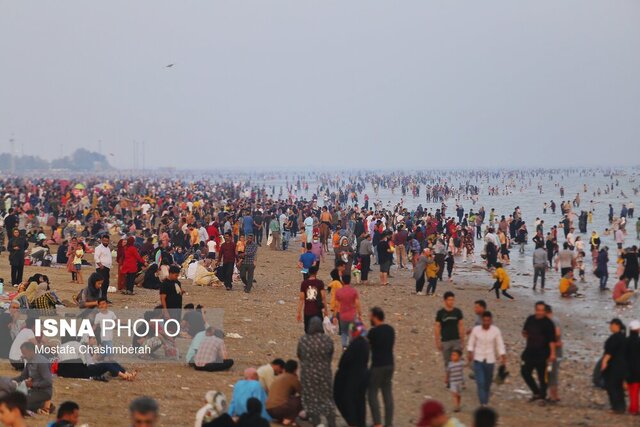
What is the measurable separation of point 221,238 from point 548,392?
14.2m

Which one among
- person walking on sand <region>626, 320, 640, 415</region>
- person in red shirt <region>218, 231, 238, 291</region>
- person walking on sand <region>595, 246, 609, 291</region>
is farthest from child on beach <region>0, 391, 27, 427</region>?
person walking on sand <region>595, 246, 609, 291</region>

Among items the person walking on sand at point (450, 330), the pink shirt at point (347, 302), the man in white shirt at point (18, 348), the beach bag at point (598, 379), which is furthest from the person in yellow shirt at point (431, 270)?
the man in white shirt at point (18, 348)

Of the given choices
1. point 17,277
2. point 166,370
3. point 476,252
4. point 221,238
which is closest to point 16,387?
point 166,370

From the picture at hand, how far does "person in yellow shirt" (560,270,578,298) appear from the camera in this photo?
20250mm

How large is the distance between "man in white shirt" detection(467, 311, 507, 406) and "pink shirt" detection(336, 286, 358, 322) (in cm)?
207

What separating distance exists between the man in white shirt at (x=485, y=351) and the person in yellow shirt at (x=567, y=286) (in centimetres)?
1135

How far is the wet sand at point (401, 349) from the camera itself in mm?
9672

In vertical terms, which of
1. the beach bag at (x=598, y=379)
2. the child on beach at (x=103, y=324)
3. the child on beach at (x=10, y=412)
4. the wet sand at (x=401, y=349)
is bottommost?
the wet sand at (x=401, y=349)

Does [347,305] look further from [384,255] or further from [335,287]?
[384,255]

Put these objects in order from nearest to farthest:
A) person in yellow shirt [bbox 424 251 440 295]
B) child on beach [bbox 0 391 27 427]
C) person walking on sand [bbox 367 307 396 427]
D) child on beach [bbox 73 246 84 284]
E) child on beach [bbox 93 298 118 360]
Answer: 1. child on beach [bbox 0 391 27 427]
2. person walking on sand [bbox 367 307 396 427]
3. child on beach [bbox 93 298 118 360]
4. child on beach [bbox 73 246 84 284]
5. person in yellow shirt [bbox 424 251 440 295]

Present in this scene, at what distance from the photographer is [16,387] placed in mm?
8352

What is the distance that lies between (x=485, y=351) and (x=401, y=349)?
14.2 feet

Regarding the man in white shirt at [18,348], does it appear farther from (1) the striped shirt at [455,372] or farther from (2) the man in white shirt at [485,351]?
(2) the man in white shirt at [485,351]

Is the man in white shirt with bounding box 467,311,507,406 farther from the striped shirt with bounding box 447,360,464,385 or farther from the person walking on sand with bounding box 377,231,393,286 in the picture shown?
the person walking on sand with bounding box 377,231,393,286
